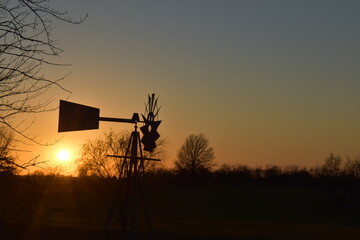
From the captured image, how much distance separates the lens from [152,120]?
8.88 meters

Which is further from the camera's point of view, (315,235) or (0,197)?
(315,235)

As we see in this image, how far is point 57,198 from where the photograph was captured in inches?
2179

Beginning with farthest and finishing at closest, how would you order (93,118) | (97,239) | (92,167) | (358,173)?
(358,173), (92,167), (97,239), (93,118)

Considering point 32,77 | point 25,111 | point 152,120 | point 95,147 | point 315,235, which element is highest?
point 95,147

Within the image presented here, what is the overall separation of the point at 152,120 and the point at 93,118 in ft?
6.49

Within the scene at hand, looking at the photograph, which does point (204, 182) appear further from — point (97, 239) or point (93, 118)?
point (93, 118)

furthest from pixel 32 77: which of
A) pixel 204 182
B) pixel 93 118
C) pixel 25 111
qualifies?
pixel 204 182

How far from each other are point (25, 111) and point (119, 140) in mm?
28457

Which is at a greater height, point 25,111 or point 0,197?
point 25,111

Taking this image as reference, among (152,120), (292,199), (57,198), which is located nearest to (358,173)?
(292,199)

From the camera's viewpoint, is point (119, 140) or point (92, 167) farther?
point (119, 140)

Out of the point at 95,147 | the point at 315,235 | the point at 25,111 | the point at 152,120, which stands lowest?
the point at 315,235

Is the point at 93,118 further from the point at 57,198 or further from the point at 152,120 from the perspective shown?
the point at 57,198

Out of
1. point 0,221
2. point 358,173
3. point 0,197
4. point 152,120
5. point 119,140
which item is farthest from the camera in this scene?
point 358,173
